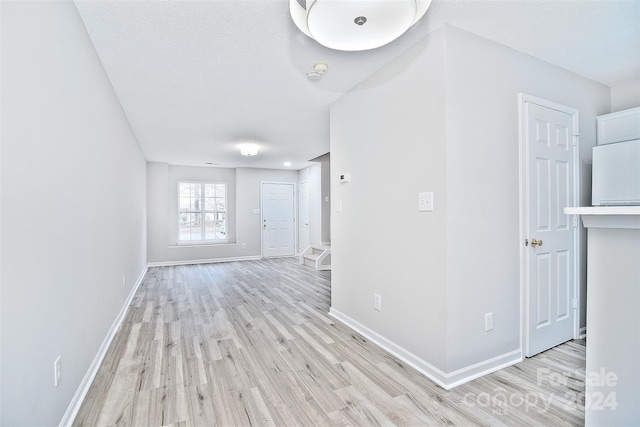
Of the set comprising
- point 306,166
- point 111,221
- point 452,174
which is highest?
point 306,166

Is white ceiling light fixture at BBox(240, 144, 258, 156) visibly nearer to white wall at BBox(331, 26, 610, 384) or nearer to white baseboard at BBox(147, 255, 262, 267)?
white wall at BBox(331, 26, 610, 384)

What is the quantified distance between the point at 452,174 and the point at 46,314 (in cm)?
237

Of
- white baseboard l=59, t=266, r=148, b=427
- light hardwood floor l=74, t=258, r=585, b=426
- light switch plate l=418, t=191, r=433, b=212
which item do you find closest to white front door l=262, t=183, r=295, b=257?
light hardwood floor l=74, t=258, r=585, b=426

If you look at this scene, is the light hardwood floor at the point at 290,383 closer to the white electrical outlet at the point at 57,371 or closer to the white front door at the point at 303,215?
the white electrical outlet at the point at 57,371

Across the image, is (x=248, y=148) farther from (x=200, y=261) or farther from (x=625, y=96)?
(x=625, y=96)

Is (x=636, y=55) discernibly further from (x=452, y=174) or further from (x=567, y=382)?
(x=567, y=382)

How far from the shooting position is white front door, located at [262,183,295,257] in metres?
8.00

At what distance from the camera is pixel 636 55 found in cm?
236

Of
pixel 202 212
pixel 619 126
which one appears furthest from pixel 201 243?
pixel 619 126

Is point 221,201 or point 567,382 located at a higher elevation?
point 221,201

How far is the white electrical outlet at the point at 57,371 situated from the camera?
1435 millimetres

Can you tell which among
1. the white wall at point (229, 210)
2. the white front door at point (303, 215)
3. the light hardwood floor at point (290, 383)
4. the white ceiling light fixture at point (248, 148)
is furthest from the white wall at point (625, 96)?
the white wall at point (229, 210)

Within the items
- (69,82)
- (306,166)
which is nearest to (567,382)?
(69,82)

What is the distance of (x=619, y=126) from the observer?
2.71 m
